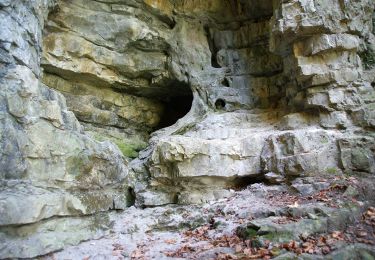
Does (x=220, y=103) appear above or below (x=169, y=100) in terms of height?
below

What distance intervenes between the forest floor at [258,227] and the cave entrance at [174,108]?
695 centimetres

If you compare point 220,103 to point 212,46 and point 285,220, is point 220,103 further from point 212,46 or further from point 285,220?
point 285,220

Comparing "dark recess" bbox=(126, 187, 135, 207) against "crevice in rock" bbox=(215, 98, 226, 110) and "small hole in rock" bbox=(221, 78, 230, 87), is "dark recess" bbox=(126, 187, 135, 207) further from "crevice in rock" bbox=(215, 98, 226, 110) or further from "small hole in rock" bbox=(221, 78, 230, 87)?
"small hole in rock" bbox=(221, 78, 230, 87)

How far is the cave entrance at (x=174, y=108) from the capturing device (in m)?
16.3

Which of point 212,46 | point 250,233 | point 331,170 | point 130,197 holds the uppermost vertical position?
point 212,46

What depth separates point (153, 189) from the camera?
1040cm

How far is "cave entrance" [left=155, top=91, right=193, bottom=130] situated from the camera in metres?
16.3

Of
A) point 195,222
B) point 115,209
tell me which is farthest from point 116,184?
point 195,222

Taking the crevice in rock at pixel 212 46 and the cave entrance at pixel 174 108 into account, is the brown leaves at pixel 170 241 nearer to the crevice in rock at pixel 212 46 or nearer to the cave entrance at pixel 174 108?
Answer: the cave entrance at pixel 174 108

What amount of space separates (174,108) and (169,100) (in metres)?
0.68

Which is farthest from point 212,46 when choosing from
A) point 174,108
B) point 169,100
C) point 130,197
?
point 130,197

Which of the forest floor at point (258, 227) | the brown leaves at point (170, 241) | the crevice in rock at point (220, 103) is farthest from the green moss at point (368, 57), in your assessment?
the brown leaves at point (170, 241)

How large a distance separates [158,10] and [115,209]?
826 cm

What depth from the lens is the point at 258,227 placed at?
7.08m
